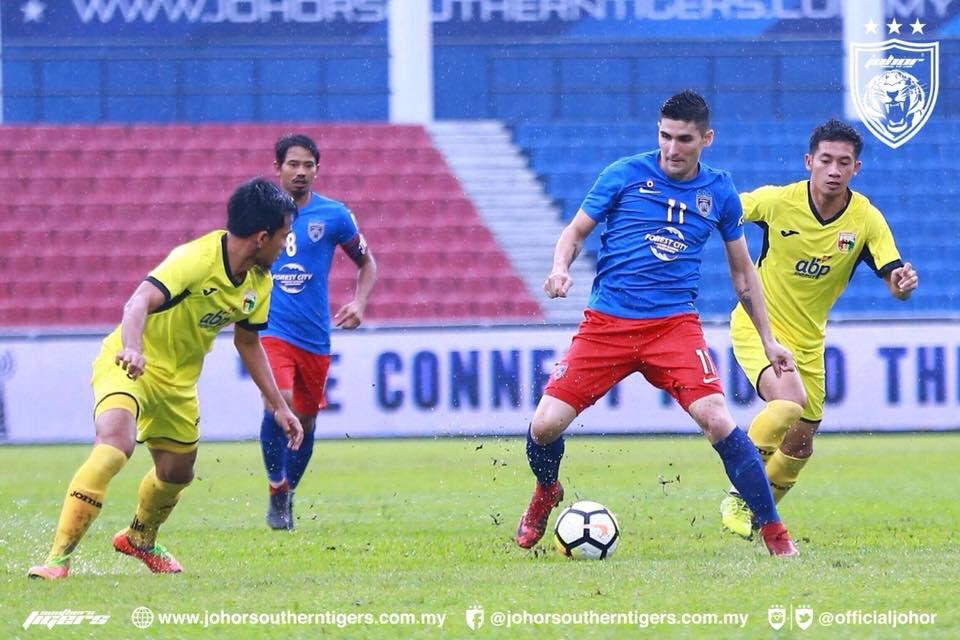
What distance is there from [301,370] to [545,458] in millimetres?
2388

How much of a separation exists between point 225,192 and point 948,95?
9.98 m

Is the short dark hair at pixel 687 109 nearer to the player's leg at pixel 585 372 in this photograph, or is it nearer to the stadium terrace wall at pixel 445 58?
the player's leg at pixel 585 372

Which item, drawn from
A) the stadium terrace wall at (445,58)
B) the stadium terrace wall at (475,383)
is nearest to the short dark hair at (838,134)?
the stadium terrace wall at (475,383)

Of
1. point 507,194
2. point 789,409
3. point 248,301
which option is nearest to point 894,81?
point 507,194

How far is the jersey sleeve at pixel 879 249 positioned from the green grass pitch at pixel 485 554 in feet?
4.22

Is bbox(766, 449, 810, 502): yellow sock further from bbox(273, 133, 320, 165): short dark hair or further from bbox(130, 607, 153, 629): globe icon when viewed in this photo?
bbox(130, 607, 153, 629): globe icon

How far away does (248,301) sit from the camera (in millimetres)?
6941

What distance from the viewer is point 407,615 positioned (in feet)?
18.4

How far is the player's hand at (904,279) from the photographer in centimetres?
765

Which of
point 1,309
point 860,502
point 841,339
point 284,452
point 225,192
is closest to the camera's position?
point 284,452

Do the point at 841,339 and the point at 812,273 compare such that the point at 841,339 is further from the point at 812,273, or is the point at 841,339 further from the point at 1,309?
the point at 1,309

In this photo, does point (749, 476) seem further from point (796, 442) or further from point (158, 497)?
point (158, 497)

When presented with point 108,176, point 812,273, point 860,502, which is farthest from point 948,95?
point 812,273

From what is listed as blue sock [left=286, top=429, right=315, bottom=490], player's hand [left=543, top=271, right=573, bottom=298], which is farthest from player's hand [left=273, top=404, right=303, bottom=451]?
blue sock [left=286, top=429, right=315, bottom=490]
